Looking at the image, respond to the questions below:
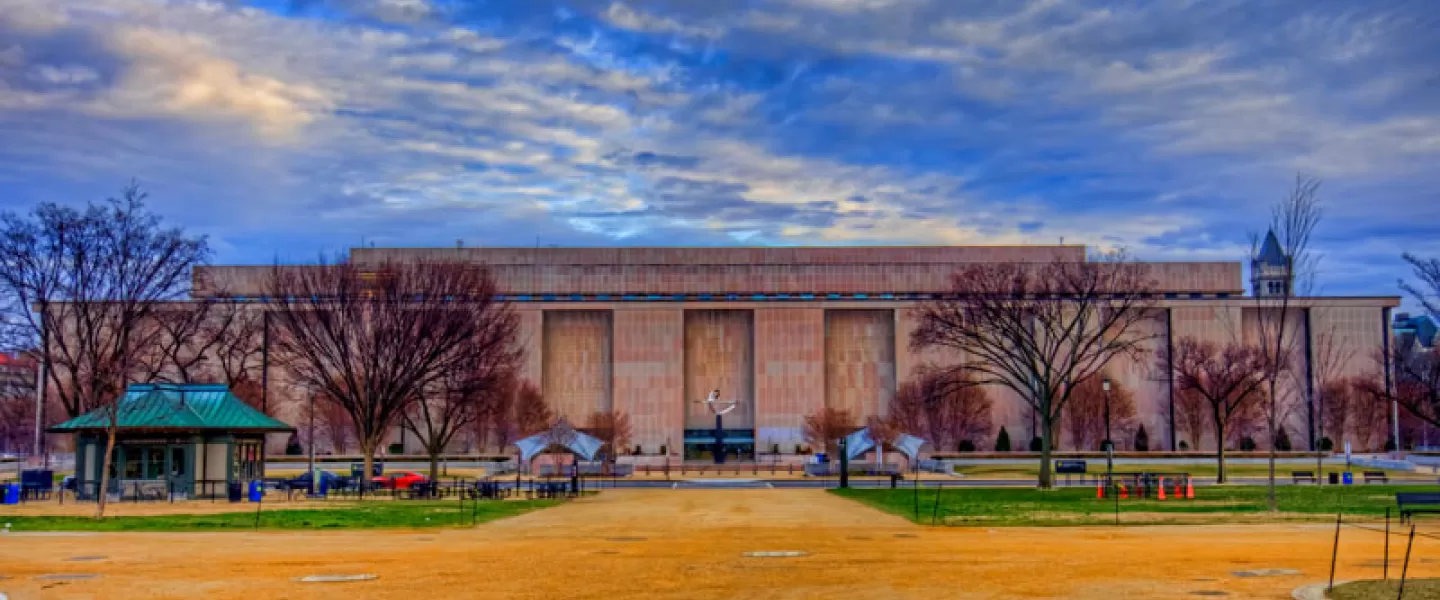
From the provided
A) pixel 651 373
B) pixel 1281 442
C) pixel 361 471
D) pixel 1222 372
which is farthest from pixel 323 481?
pixel 1281 442

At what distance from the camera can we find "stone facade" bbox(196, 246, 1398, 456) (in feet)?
387

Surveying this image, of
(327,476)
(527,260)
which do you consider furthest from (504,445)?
(327,476)

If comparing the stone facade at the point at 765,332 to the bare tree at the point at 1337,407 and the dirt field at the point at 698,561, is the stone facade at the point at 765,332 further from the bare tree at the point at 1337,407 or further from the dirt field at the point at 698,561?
the dirt field at the point at 698,561

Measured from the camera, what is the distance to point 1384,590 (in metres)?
20.6

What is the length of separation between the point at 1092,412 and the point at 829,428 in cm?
2163

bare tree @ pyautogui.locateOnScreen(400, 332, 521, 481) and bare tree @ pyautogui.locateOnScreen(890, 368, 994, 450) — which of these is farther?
bare tree @ pyautogui.locateOnScreen(890, 368, 994, 450)

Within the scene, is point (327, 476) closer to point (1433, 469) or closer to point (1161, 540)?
point (1161, 540)

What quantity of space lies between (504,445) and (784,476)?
31.9 meters

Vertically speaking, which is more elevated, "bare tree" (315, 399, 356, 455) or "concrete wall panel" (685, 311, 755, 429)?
"concrete wall panel" (685, 311, 755, 429)

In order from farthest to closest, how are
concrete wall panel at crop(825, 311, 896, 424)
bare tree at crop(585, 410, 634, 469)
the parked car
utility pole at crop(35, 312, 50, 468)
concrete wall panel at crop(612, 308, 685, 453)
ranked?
concrete wall panel at crop(825, 311, 896, 424)
concrete wall panel at crop(612, 308, 685, 453)
bare tree at crop(585, 410, 634, 469)
utility pole at crop(35, 312, 50, 468)
the parked car

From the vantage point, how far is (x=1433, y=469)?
7506 cm

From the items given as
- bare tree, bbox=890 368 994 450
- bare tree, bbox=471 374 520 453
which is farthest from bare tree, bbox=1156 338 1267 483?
bare tree, bbox=471 374 520 453

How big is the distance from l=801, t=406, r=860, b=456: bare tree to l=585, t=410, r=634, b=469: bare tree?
1578 centimetres

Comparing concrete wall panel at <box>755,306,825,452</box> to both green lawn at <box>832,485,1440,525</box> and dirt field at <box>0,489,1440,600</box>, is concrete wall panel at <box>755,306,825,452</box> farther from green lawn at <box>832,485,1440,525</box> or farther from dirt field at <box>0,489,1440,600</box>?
dirt field at <box>0,489,1440,600</box>
